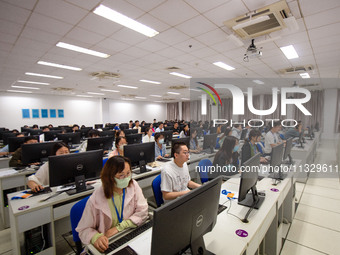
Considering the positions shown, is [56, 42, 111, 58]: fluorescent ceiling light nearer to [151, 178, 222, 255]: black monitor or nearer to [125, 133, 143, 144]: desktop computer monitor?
[125, 133, 143, 144]: desktop computer monitor

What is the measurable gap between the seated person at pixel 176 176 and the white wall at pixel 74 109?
42.2ft

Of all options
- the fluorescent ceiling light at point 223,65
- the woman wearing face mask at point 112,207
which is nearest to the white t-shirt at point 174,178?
the woman wearing face mask at point 112,207

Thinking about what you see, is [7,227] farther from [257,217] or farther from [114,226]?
[257,217]

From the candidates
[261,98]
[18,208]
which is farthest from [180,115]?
[18,208]

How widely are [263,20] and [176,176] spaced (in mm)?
2561

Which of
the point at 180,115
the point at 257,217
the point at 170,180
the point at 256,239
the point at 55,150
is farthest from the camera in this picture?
the point at 180,115

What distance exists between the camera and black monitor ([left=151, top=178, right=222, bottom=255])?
79 centimetres

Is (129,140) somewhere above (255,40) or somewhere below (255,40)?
below

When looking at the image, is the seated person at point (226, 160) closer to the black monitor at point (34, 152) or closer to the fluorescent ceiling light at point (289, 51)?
the black monitor at point (34, 152)

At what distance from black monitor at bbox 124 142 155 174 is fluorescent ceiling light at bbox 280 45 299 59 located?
379 cm

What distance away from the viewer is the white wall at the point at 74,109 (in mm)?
10695

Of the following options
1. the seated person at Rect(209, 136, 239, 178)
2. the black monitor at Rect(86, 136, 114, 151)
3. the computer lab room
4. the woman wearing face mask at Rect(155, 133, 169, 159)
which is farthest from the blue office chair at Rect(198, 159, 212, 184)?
the black monitor at Rect(86, 136, 114, 151)

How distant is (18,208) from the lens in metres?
1.69

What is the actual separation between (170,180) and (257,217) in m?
0.86
